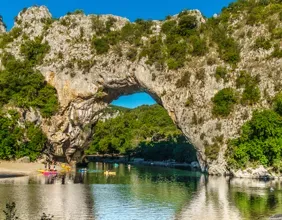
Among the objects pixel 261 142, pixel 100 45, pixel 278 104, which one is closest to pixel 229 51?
pixel 278 104

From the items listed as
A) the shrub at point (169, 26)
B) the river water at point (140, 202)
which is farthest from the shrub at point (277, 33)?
the river water at point (140, 202)

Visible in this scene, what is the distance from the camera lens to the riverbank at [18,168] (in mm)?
59244

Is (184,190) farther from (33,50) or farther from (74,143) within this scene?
(33,50)

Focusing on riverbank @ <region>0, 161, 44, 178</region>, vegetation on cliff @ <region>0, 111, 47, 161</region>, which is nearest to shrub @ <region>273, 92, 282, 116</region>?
riverbank @ <region>0, 161, 44, 178</region>

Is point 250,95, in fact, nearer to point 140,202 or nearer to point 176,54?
point 176,54

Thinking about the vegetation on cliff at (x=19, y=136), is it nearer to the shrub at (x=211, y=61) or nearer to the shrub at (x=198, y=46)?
the shrub at (x=198, y=46)

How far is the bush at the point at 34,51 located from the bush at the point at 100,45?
28.6 ft

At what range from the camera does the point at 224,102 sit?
61.9m

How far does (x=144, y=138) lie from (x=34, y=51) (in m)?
58.1

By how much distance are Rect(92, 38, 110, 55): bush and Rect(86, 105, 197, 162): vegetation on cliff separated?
35769 mm

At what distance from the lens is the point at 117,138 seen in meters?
114

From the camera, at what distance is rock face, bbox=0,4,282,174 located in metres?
62.2

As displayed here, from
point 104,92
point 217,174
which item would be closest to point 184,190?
point 217,174

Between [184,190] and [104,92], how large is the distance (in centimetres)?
3160
